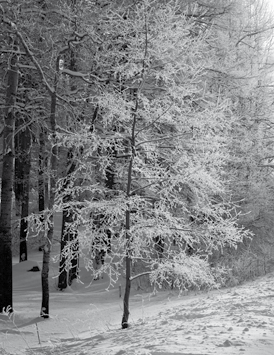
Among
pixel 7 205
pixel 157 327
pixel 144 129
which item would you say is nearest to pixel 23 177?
pixel 7 205

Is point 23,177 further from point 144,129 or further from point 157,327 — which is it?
point 157,327

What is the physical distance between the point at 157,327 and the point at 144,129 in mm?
3191

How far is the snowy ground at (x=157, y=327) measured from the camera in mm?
4344

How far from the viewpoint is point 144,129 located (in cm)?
743

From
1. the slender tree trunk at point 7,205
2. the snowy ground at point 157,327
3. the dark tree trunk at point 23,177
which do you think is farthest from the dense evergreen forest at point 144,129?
the snowy ground at point 157,327

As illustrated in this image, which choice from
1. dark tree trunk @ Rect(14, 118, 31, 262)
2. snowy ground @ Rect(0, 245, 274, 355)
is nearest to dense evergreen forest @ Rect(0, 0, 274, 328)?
dark tree trunk @ Rect(14, 118, 31, 262)

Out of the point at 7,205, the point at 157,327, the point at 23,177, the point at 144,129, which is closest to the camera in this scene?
the point at 157,327

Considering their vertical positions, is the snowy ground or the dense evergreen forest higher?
the dense evergreen forest

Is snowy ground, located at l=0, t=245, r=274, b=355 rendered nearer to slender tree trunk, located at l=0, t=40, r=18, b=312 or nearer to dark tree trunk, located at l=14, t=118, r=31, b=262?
slender tree trunk, located at l=0, t=40, r=18, b=312

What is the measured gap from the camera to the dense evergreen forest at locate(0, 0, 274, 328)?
689cm

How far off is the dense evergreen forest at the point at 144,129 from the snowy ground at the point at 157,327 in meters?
0.55

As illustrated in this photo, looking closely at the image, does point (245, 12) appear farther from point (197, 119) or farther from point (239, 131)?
point (197, 119)

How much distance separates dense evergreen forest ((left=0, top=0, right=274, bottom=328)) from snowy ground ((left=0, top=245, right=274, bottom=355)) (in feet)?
1.79

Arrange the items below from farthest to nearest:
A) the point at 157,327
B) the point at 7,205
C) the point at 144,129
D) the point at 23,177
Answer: the point at 23,177 < the point at 7,205 < the point at 144,129 < the point at 157,327
